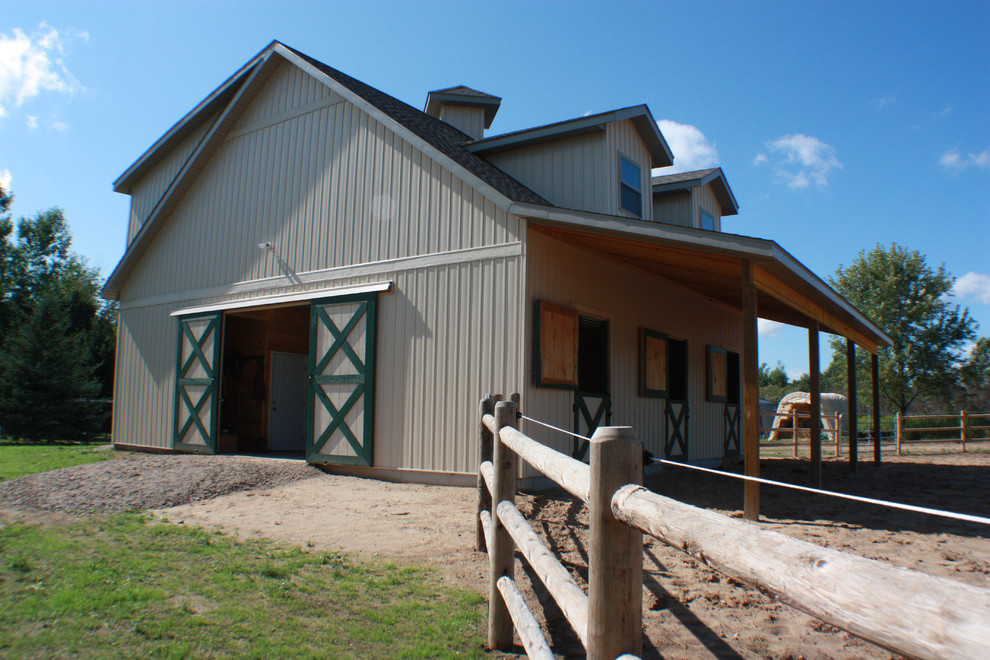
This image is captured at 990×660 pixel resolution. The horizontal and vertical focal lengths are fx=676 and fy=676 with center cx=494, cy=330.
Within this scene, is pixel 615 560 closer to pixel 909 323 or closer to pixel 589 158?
pixel 589 158

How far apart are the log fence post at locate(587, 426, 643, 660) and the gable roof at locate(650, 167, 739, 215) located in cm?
1208

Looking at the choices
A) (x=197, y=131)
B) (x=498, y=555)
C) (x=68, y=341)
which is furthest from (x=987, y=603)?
(x=68, y=341)

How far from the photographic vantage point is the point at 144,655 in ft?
10.7

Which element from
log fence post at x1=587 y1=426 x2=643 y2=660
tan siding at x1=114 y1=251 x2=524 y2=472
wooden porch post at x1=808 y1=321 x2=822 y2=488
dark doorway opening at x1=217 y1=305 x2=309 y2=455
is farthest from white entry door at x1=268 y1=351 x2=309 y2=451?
log fence post at x1=587 y1=426 x2=643 y2=660

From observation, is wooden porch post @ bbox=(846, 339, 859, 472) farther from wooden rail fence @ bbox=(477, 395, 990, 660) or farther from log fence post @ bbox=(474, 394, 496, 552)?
wooden rail fence @ bbox=(477, 395, 990, 660)

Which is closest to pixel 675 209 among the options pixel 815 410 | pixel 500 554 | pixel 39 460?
pixel 815 410

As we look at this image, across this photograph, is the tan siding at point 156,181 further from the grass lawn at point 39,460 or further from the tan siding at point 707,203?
the tan siding at point 707,203

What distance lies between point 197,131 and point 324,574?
12.7 meters

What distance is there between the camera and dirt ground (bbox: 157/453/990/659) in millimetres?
3697

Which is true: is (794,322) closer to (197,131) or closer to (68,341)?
(197,131)

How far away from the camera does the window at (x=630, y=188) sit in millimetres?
11203

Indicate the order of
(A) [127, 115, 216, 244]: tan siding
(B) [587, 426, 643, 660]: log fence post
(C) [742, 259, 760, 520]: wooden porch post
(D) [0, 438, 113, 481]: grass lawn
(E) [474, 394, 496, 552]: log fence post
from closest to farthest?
(B) [587, 426, 643, 660]: log fence post < (E) [474, 394, 496, 552]: log fence post < (C) [742, 259, 760, 520]: wooden porch post < (D) [0, 438, 113, 481]: grass lawn < (A) [127, 115, 216, 244]: tan siding

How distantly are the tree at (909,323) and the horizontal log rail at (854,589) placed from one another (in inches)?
1428

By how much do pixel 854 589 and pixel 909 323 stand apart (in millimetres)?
39387
